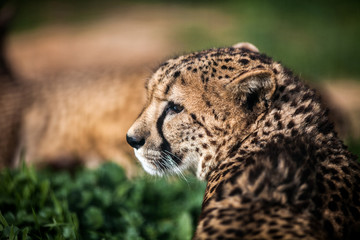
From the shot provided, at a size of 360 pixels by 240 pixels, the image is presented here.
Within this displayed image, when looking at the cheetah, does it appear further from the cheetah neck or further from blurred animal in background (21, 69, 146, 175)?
blurred animal in background (21, 69, 146, 175)

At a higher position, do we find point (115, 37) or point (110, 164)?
point (115, 37)

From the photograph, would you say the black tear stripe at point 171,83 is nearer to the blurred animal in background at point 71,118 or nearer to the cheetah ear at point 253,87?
the cheetah ear at point 253,87

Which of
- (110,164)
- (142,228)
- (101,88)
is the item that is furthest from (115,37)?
(142,228)

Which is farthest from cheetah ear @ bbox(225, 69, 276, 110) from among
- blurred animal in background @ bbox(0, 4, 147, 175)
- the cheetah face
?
blurred animal in background @ bbox(0, 4, 147, 175)

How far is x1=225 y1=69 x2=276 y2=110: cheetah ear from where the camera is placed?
1.86 m

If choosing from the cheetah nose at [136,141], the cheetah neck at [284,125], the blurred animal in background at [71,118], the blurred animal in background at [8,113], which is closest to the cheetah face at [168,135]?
the cheetah nose at [136,141]

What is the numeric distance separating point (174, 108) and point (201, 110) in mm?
158

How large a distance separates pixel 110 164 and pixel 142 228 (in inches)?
30.4

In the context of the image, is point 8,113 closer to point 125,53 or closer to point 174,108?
point 174,108

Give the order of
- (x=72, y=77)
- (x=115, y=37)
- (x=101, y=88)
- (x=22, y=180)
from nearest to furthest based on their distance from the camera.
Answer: (x=22, y=180) → (x=101, y=88) → (x=72, y=77) → (x=115, y=37)

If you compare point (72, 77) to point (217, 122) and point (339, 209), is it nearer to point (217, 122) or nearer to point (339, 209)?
point (217, 122)

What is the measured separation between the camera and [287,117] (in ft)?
6.22

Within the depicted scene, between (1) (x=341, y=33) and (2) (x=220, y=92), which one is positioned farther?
(1) (x=341, y=33)

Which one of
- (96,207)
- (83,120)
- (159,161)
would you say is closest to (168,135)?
(159,161)
